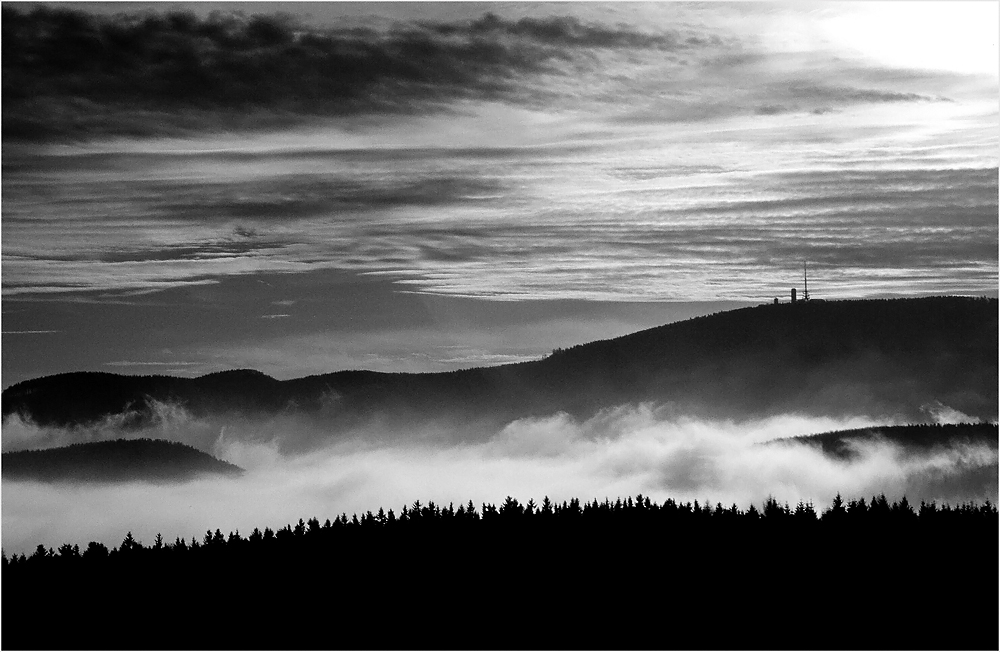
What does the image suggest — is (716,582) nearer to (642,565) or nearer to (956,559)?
(642,565)

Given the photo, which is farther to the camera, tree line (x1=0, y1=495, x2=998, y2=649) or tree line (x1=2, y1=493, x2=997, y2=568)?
tree line (x1=2, y1=493, x2=997, y2=568)

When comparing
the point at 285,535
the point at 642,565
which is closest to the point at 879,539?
the point at 642,565

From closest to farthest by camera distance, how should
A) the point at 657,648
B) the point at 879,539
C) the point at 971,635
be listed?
1. the point at 971,635
2. the point at 657,648
3. the point at 879,539

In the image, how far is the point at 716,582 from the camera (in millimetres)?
68250

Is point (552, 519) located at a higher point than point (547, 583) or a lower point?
higher

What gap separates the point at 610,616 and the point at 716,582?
8442 mm

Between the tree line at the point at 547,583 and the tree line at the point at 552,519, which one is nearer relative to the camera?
the tree line at the point at 547,583

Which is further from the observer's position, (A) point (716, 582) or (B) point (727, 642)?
(A) point (716, 582)

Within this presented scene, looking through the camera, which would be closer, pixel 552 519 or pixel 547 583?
pixel 547 583

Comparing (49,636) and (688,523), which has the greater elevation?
(688,523)

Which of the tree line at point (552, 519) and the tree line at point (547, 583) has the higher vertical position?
the tree line at point (552, 519)

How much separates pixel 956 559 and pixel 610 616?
73.6ft

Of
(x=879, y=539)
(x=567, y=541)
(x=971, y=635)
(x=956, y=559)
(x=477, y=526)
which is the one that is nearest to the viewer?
(x=971, y=635)

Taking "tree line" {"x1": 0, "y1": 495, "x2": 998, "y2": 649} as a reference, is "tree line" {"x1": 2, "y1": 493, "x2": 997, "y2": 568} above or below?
above
